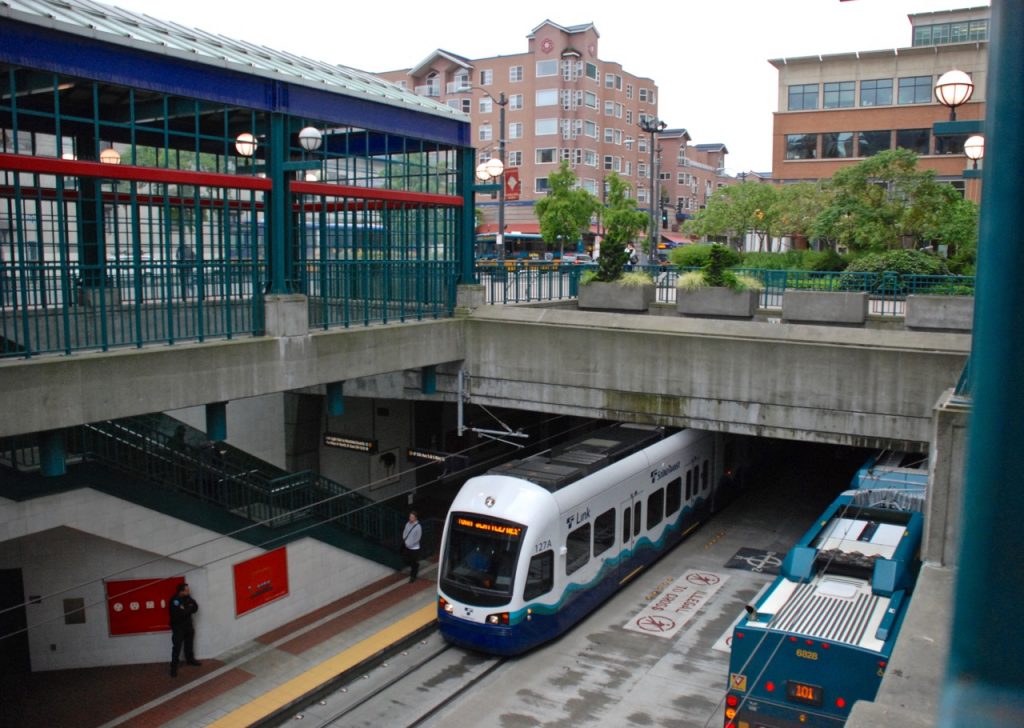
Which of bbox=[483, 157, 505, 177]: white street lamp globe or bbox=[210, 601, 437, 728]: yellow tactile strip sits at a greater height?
bbox=[483, 157, 505, 177]: white street lamp globe

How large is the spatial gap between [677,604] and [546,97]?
65326mm

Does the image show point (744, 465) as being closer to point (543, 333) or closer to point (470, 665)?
point (543, 333)

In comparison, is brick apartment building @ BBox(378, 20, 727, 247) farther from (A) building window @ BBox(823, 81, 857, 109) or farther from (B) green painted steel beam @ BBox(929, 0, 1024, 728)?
(B) green painted steel beam @ BBox(929, 0, 1024, 728)

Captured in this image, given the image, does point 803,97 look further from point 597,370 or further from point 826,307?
point 597,370

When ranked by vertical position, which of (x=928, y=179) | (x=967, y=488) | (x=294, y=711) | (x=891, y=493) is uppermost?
(x=928, y=179)

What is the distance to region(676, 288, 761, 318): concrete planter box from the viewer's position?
2356cm

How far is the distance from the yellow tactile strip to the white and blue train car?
1.29m

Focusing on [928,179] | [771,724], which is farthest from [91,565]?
[928,179]

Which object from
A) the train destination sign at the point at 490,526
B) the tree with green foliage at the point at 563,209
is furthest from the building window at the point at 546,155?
the train destination sign at the point at 490,526

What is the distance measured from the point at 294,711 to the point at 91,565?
4.65 m

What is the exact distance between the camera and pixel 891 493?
16250 mm

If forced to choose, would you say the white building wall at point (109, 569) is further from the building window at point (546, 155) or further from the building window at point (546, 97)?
A: the building window at point (546, 97)

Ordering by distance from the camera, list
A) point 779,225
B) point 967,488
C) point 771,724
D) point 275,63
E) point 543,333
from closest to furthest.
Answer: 1. point 967,488
2. point 771,724
3. point 275,63
4. point 543,333
5. point 779,225

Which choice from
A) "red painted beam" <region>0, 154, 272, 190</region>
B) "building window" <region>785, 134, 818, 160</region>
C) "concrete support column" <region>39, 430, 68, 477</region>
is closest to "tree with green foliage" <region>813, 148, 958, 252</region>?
"building window" <region>785, 134, 818, 160</region>
